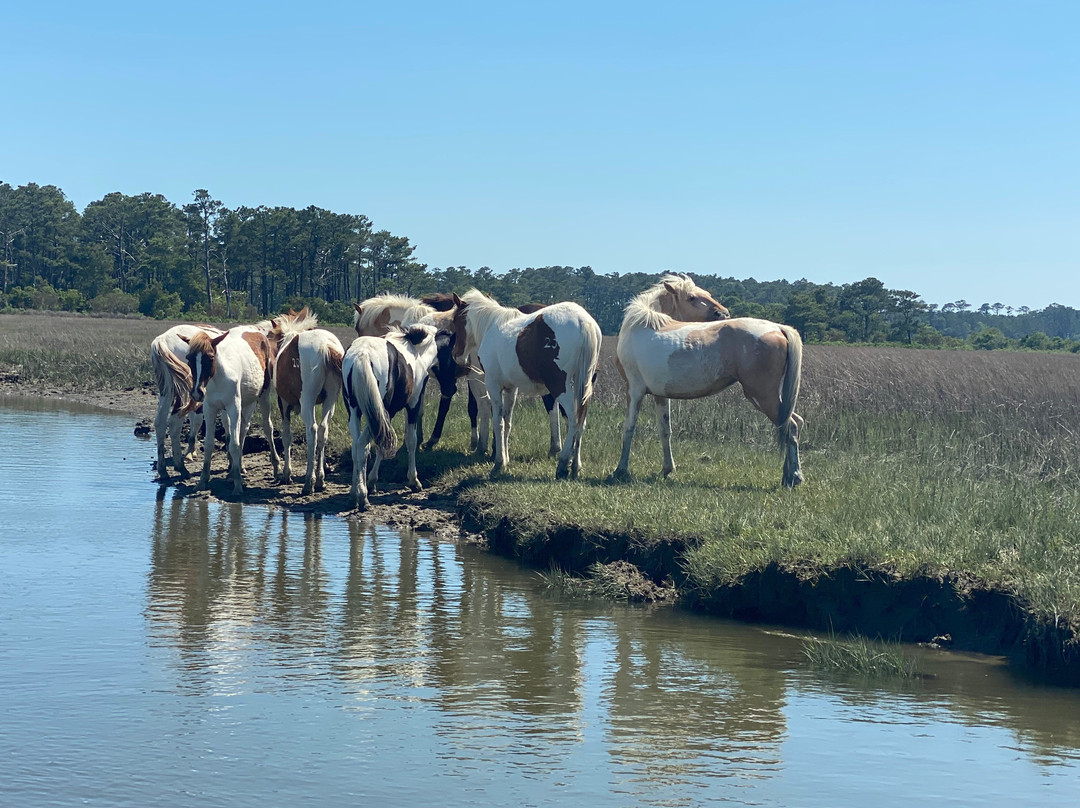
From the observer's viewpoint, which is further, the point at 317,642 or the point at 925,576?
the point at 925,576

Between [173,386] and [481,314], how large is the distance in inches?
155

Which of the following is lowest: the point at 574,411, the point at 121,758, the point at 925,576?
the point at 121,758

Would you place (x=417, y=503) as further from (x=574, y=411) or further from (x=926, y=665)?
(x=926, y=665)

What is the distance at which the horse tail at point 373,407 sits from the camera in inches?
455

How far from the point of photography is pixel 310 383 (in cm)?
1267

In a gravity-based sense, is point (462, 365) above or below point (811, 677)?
above

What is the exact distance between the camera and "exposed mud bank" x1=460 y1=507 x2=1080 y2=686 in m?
6.76

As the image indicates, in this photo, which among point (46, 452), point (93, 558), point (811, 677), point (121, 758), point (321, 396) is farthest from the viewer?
point (46, 452)

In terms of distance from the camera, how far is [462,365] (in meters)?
13.8

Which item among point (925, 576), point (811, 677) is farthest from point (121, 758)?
point (925, 576)

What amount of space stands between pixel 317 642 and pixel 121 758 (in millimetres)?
2072

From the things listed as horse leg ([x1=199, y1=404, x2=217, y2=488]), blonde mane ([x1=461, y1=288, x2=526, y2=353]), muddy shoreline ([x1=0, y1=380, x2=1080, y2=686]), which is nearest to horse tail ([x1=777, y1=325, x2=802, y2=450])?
muddy shoreline ([x1=0, y1=380, x2=1080, y2=686])

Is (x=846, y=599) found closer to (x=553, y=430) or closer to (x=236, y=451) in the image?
(x=553, y=430)

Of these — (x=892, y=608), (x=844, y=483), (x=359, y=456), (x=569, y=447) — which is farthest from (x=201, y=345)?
(x=892, y=608)
